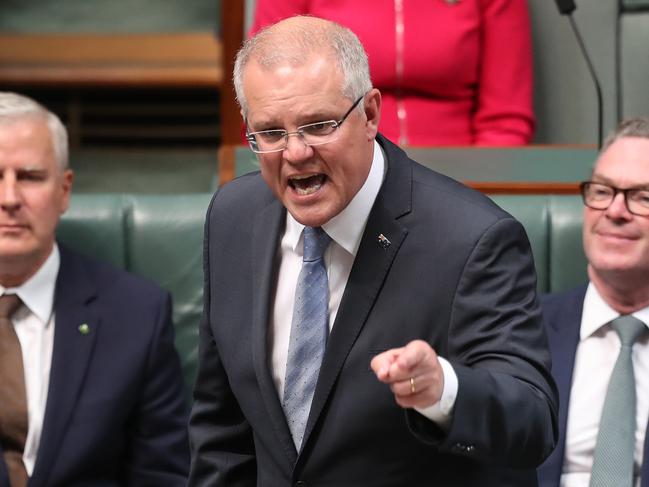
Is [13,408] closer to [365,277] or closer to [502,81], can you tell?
[365,277]

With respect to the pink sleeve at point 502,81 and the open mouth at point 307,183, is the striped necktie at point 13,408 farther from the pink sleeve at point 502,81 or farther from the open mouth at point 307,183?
the pink sleeve at point 502,81

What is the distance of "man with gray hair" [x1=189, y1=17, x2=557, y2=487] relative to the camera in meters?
1.21

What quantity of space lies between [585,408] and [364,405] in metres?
0.59

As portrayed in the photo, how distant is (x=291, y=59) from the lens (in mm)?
1229

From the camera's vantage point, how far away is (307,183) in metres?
1.27

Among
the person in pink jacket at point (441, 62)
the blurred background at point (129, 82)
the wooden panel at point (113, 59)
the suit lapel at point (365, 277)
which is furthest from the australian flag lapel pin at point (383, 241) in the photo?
the wooden panel at point (113, 59)

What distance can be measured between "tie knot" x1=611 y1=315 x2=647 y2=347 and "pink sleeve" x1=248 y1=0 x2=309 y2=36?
887 millimetres

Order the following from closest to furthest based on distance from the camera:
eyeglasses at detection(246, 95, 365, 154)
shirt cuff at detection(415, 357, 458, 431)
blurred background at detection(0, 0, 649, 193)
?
1. shirt cuff at detection(415, 357, 458, 431)
2. eyeglasses at detection(246, 95, 365, 154)
3. blurred background at detection(0, 0, 649, 193)

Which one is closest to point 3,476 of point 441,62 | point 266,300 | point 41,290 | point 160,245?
point 41,290

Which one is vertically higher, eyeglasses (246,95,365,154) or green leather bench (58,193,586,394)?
eyeglasses (246,95,365,154)

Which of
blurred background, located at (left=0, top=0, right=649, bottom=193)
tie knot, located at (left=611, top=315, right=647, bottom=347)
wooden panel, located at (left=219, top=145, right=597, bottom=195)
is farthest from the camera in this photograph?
blurred background, located at (left=0, top=0, right=649, bottom=193)

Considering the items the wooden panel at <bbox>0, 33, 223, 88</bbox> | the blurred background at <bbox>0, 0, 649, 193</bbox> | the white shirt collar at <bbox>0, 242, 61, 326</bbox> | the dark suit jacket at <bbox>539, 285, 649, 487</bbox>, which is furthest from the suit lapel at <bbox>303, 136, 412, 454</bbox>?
the wooden panel at <bbox>0, 33, 223, 88</bbox>

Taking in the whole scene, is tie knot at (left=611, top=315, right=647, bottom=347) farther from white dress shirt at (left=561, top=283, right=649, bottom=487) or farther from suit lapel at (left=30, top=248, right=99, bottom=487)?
suit lapel at (left=30, top=248, right=99, bottom=487)

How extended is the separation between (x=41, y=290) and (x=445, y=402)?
3.26 feet
